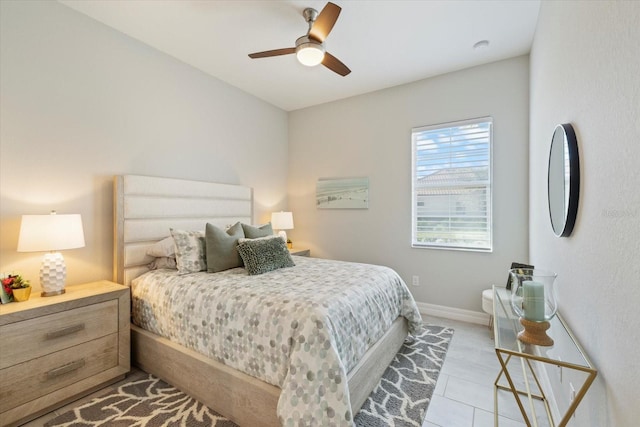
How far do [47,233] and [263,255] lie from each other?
1.50 meters

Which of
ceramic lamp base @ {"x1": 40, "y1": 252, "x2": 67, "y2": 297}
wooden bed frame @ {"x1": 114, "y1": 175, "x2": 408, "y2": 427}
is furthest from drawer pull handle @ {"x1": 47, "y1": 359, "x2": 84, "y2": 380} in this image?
ceramic lamp base @ {"x1": 40, "y1": 252, "x2": 67, "y2": 297}

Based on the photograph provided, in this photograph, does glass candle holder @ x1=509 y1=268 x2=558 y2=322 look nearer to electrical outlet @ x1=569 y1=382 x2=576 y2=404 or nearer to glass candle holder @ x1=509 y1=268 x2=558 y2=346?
glass candle holder @ x1=509 y1=268 x2=558 y2=346

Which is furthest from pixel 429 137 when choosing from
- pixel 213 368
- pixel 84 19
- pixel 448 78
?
pixel 84 19

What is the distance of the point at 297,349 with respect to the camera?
150 centimetres

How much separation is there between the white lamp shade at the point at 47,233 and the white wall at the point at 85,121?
337 millimetres

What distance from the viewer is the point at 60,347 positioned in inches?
74.4

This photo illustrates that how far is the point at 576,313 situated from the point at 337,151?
3.36 meters

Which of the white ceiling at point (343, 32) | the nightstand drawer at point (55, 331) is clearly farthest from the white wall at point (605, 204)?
the nightstand drawer at point (55, 331)

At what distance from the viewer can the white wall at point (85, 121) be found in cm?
209

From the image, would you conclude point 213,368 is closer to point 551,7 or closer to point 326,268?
point 326,268

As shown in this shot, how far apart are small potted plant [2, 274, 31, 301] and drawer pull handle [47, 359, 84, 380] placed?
52 centimetres

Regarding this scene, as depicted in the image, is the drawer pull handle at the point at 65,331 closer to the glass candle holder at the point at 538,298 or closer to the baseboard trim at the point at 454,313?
the glass candle holder at the point at 538,298

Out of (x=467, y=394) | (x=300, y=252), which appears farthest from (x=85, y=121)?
(x=467, y=394)

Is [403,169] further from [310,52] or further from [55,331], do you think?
[55,331]
